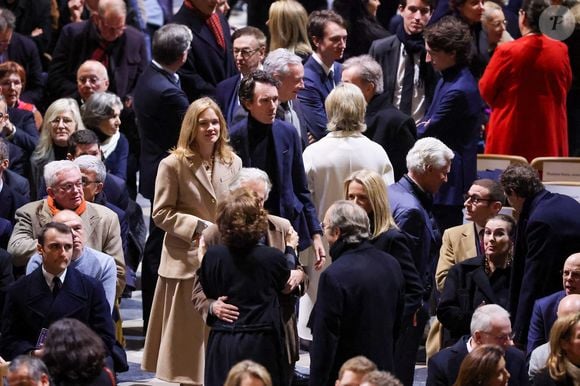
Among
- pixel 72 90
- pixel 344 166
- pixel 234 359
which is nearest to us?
pixel 234 359

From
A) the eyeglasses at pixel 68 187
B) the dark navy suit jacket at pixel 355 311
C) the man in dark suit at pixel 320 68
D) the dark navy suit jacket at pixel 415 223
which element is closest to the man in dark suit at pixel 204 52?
the man in dark suit at pixel 320 68

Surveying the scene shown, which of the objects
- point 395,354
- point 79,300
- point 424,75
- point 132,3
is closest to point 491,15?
point 424,75

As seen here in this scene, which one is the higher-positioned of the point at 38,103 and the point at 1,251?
the point at 38,103

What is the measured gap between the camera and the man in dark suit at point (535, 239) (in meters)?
8.62

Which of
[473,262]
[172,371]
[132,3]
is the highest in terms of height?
[132,3]

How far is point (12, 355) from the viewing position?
8.02 meters

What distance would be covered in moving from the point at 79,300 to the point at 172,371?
40.7 inches

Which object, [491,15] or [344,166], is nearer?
[344,166]

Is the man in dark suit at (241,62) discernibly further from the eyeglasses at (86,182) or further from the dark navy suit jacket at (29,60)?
the dark navy suit jacket at (29,60)

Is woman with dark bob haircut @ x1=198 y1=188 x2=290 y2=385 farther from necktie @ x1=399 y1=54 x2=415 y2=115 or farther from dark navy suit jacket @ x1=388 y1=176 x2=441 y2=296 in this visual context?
necktie @ x1=399 y1=54 x2=415 y2=115

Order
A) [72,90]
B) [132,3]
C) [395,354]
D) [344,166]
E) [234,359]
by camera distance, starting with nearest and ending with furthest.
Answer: [234,359], [395,354], [344,166], [72,90], [132,3]

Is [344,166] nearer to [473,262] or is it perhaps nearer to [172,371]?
[473,262]

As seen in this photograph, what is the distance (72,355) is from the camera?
23.2 ft

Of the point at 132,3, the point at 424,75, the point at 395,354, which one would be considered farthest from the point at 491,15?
the point at 395,354
